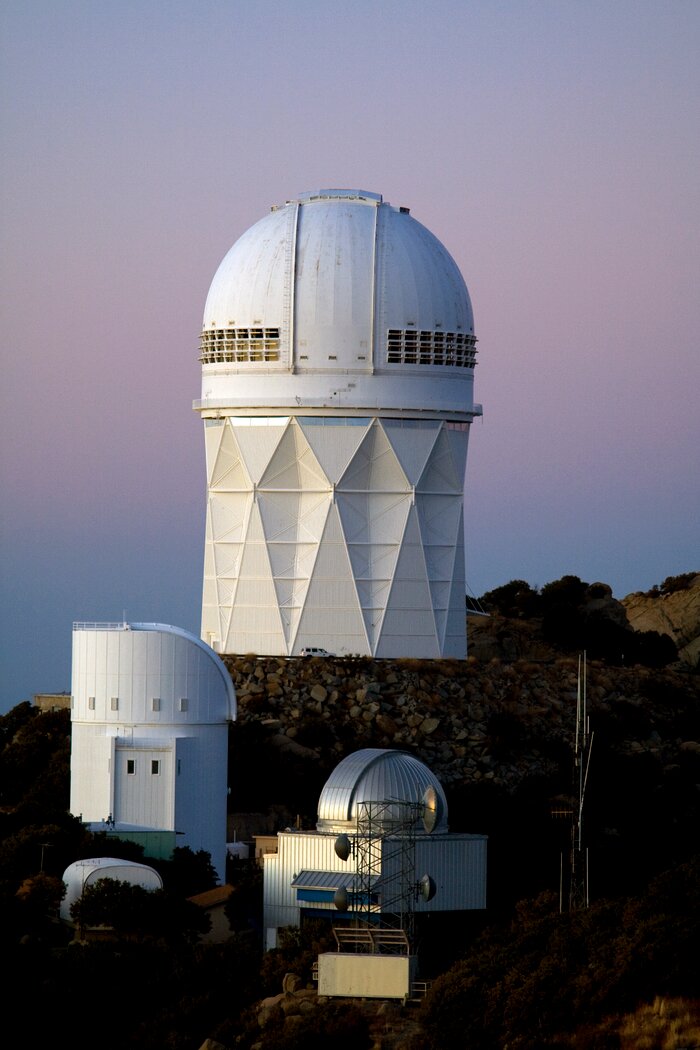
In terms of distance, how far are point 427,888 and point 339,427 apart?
26037 mm

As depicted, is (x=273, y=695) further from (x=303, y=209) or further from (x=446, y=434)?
(x=303, y=209)

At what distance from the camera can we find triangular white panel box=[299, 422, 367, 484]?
82188 millimetres

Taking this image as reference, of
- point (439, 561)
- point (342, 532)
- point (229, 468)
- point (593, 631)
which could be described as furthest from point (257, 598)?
point (593, 631)

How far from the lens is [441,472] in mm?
83875

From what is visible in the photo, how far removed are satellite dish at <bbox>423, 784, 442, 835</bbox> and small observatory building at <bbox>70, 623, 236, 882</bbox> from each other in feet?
35.5

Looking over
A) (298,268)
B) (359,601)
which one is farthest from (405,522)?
(298,268)

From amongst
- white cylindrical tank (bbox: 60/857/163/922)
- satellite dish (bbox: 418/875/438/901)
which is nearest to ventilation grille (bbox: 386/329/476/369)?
white cylindrical tank (bbox: 60/857/163/922)

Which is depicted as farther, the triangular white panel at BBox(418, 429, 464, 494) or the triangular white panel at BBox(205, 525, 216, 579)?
the triangular white panel at BBox(205, 525, 216, 579)

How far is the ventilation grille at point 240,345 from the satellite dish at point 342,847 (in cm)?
2549

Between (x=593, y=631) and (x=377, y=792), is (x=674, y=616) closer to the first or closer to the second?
(x=593, y=631)

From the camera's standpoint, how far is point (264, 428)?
8288 cm

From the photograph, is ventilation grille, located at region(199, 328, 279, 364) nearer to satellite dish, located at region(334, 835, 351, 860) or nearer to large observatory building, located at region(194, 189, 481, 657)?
large observatory building, located at region(194, 189, 481, 657)

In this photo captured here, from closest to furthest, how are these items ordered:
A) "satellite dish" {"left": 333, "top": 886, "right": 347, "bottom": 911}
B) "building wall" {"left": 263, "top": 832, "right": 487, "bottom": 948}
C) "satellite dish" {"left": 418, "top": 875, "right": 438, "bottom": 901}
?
"satellite dish" {"left": 418, "top": 875, "right": 438, "bottom": 901}
"satellite dish" {"left": 333, "top": 886, "right": 347, "bottom": 911}
"building wall" {"left": 263, "top": 832, "right": 487, "bottom": 948}

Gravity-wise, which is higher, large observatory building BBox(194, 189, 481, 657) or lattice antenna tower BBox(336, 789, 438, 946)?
large observatory building BBox(194, 189, 481, 657)
